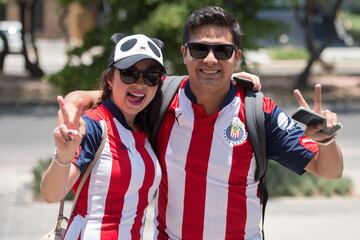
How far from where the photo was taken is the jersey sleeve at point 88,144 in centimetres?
287

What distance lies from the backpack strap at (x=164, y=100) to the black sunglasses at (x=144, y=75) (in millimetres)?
199

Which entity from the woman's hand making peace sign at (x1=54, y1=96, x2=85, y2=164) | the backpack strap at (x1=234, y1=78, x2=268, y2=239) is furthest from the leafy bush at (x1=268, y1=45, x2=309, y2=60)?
the woman's hand making peace sign at (x1=54, y1=96, x2=85, y2=164)

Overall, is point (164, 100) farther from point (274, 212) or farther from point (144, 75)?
point (274, 212)

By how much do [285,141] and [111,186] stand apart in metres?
0.76

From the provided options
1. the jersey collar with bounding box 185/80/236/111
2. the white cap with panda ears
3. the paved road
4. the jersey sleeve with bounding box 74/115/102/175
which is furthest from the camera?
the paved road

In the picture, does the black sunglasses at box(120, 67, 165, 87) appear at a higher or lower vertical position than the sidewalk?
higher

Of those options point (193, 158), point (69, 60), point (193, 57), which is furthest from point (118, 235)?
point (69, 60)

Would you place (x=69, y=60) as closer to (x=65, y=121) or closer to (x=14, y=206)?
(x=14, y=206)

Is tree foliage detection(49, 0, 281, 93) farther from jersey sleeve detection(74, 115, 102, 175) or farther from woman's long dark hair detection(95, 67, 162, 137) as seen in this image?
jersey sleeve detection(74, 115, 102, 175)

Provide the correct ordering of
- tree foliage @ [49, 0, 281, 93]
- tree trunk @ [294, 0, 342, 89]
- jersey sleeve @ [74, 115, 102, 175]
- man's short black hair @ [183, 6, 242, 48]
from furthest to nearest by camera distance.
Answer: tree trunk @ [294, 0, 342, 89], tree foliage @ [49, 0, 281, 93], man's short black hair @ [183, 6, 242, 48], jersey sleeve @ [74, 115, 102, 175]

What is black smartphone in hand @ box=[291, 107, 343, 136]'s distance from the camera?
115 inches

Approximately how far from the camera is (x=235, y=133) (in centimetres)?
315

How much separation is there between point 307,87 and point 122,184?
57.4ft

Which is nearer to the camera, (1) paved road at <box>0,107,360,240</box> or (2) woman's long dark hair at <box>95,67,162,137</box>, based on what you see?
(2) woman's long dark hair at <box>95,67,162,137</box>
